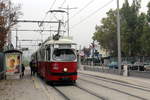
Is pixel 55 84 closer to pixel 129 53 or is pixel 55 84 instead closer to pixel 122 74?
pixel 122 74

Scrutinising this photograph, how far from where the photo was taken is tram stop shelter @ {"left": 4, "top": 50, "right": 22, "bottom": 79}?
2834 centimetres

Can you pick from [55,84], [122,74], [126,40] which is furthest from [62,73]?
[126,40]

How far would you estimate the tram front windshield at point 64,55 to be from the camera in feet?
72.7

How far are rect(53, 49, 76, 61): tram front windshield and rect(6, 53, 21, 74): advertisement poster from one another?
7.43 m

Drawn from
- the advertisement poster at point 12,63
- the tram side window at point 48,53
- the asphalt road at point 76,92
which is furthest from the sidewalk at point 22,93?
the advertisement poster at point 12,63

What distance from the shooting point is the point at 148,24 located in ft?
215

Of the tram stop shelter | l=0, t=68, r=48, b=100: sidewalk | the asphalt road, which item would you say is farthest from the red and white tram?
the tram stop shelter

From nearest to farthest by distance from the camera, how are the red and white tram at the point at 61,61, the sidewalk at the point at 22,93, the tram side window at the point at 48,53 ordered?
the sidewalk at the point at 22,93
the red and white tram at the point at 61,61
the tram side window at the point at 48,53

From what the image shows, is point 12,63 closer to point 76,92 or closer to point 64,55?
point 64,55

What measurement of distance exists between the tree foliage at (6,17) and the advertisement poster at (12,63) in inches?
94.0

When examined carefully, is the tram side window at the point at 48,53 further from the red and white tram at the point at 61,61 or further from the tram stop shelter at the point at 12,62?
the tram stop shelter at the point at 12,62

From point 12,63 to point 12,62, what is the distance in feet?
0.31

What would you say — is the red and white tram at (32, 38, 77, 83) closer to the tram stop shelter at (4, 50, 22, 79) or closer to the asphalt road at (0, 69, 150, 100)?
the asphalt road at (0, 69, 150, 100)

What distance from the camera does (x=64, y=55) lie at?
22.3 m
